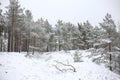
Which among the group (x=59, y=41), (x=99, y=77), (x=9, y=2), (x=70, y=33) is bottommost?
(x=99, y=77)

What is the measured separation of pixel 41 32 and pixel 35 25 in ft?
11.1

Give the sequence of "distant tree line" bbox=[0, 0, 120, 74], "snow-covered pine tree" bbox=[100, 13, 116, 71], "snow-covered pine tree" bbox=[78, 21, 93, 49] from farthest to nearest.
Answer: "snow-covered pine tree" bbox=[78, 21, 93, 49], "distant tree line" bbox=[0, 0, 120, 74], "snow-covered pine tree" bbox=[100, 13, 116, 71]

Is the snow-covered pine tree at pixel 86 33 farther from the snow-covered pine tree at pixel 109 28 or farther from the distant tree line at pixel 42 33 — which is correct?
the snow-covered pine tree at pixel 109 28

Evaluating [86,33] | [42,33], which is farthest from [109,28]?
[86,33]

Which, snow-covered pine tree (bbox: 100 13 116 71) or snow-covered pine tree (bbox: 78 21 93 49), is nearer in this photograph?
snow-covered pine tree (bbox: 100 13 116 71)

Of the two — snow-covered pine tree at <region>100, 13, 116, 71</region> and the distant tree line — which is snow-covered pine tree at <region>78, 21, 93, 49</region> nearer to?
the distant tree line

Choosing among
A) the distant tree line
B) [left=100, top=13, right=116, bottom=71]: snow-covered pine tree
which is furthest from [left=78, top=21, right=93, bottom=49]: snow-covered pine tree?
[left=100, top=13, right=116, bottom=71]: snow-covered pine tree

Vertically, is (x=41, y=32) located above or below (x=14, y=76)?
above

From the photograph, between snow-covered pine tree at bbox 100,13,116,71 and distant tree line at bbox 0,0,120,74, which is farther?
distant tree line at bbox 0,0,120,74

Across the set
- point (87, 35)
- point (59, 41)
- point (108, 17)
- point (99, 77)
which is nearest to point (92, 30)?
point (87, 35)

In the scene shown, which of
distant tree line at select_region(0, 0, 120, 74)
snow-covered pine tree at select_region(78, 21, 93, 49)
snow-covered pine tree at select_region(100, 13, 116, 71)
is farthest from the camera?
snow-covered pine tree at select_region(78, 21, 93, 49)

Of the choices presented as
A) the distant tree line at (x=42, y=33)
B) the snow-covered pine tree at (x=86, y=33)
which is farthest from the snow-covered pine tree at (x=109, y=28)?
the snow-covered pine tree at (x=86, y=33)

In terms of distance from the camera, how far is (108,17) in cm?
2034

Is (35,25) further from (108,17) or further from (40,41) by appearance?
(108,17)
